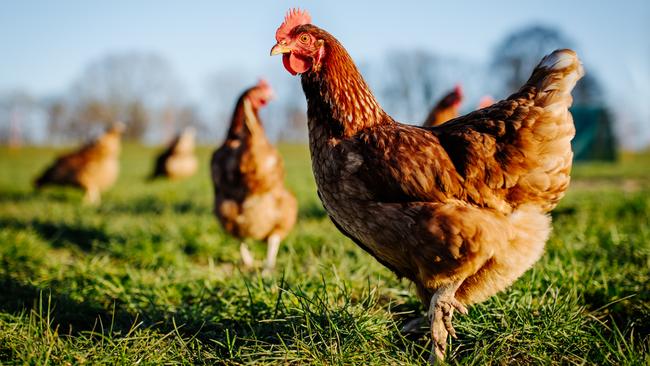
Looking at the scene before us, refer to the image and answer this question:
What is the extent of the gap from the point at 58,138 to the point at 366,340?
52221 mm

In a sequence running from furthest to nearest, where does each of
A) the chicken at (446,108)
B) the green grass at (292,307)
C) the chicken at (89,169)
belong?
the chicken at (89,169) → the chicken at (446,108) → the green grass at (292,307)

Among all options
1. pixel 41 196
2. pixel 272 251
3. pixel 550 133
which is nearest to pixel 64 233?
pixel 272 251

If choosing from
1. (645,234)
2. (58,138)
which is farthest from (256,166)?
(58,138)

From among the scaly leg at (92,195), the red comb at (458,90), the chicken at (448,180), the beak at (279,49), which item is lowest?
the scaly leg at (92,195)

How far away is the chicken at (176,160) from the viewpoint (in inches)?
477

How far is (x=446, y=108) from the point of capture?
5219 millimetres

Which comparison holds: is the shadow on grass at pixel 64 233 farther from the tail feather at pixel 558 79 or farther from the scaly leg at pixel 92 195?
the tail feather at pixel 558 79

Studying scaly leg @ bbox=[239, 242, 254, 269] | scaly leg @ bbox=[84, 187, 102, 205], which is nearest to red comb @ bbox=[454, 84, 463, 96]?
scaly leg @ bbox=[239, 242, 254, 269]

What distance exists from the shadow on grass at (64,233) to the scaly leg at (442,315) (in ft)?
13.0

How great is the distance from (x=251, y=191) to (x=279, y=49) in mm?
2119

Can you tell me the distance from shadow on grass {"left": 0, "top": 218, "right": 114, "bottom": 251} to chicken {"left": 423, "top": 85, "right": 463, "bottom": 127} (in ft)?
13.3

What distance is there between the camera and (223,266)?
4273 millimetres

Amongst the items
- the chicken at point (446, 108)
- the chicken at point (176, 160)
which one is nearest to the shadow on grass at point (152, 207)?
the chicken at point (446, 108)

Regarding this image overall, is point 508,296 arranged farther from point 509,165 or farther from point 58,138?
point 58,138
